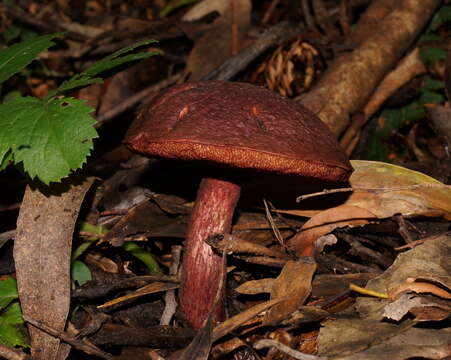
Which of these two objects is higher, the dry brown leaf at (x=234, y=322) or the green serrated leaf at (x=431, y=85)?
the green serrated leaf at (x=431, y=85)

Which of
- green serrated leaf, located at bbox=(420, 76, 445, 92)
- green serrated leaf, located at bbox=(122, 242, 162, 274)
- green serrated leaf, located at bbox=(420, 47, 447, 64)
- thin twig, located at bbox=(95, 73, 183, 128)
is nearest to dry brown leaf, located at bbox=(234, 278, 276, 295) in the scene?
green serrated leaf, located at bbox=(122, 242, 162, 274)

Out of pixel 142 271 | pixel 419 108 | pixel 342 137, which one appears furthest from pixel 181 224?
pixel 419 108

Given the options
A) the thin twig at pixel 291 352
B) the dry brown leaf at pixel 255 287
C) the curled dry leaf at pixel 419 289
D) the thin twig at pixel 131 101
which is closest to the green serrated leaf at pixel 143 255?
the dry brown leaf at pixel 255 287

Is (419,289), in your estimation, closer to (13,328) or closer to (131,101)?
(13,328)

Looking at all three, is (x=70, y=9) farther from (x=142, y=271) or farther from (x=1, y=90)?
(x=142, y=271)

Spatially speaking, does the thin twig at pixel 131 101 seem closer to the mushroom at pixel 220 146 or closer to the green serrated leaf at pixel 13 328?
the mushroom at pixel 220 146

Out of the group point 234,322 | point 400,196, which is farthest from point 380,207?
point 234,322
